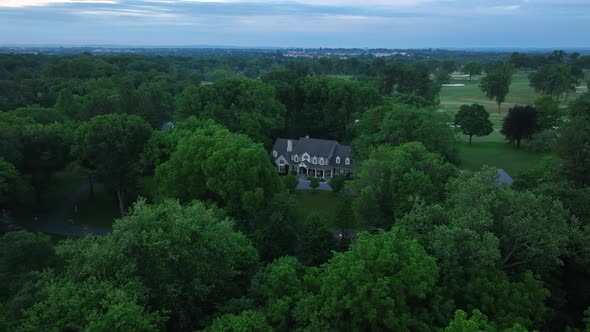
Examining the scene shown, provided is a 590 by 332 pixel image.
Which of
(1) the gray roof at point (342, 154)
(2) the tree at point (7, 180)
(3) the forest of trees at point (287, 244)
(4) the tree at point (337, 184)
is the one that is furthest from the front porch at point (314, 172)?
(2) the tree at point (7, 180)

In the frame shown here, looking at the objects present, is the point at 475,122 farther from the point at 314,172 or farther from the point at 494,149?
the point at 314,172

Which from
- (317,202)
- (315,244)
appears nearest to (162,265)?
(315,244)

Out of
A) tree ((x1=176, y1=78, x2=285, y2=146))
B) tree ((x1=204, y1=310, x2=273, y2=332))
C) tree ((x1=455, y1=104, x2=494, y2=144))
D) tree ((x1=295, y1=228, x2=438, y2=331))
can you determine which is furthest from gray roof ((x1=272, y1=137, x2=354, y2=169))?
tree ((x1=204, y1=310, x2=273, y2=332))

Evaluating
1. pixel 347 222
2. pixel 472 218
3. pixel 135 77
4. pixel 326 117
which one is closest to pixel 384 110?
pixel 326 117

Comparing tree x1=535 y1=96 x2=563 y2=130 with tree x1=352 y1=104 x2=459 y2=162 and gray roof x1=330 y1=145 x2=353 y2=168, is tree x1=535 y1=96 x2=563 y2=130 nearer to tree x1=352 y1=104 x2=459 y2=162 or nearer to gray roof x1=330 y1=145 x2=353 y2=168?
tree x1=352 y1=104 x2=459 y2=162

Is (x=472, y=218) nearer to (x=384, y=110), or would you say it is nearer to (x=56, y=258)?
(x=56, y=258)

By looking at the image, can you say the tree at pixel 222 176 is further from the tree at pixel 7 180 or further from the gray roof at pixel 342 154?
the gray roof at pixel 342 154
